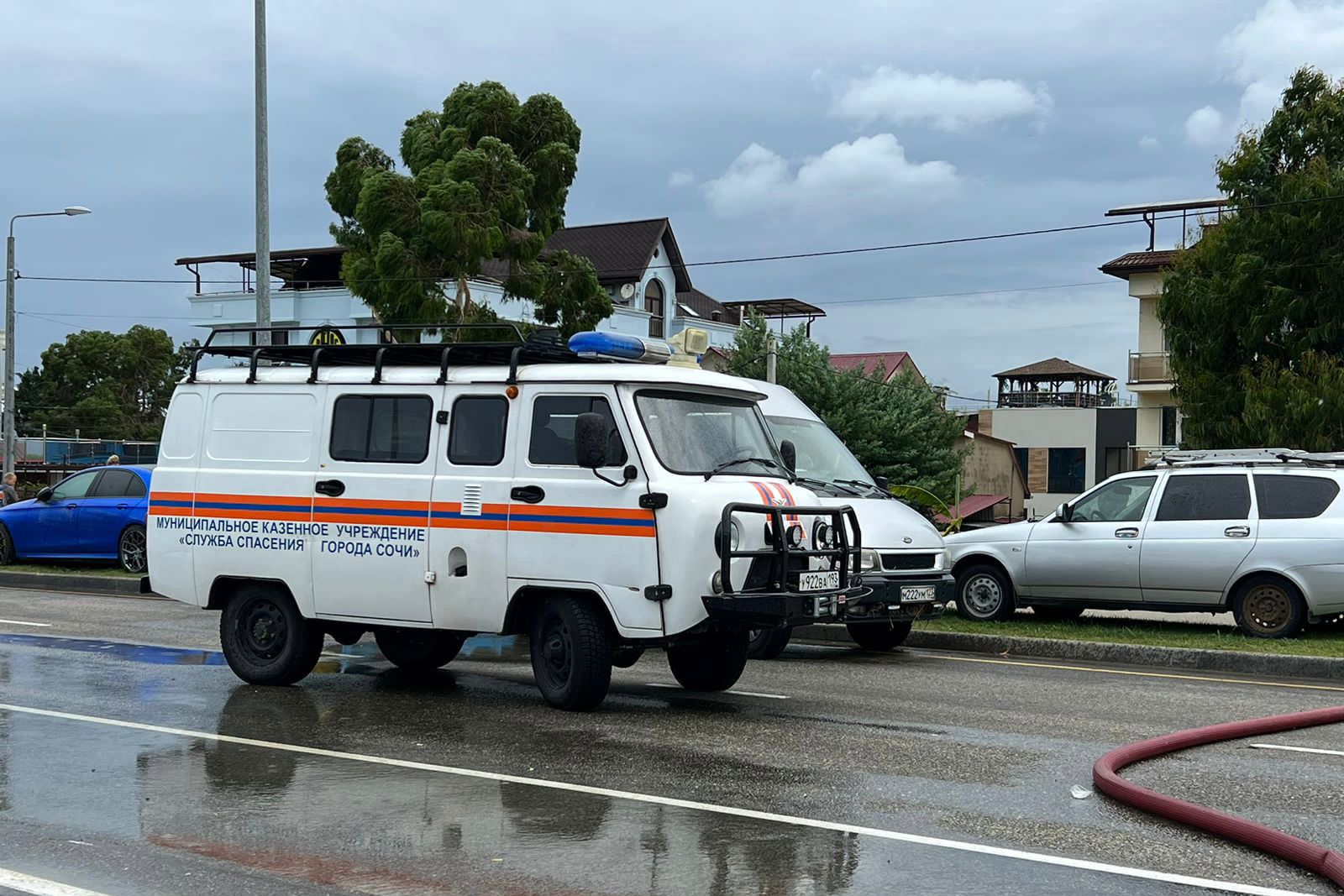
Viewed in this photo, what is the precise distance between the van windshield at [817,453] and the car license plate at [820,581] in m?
4.10

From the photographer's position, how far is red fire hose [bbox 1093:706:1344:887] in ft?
19.1

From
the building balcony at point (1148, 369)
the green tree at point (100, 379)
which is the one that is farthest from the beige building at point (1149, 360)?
the green tree at point (100, 379)

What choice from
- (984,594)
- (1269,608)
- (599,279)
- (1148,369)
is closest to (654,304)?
(599,279)

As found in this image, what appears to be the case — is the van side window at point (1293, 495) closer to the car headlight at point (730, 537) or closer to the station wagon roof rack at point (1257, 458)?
the station wagon roof rack at point (1257, 458)

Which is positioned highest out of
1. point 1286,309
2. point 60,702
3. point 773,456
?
point 1286,309

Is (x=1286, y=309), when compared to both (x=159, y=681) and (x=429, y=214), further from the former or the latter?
(x=159, y=681)

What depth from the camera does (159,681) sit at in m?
11.1

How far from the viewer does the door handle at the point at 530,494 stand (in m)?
9.66

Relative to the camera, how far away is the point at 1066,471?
178 ft

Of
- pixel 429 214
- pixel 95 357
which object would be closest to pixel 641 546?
pixel 429 214

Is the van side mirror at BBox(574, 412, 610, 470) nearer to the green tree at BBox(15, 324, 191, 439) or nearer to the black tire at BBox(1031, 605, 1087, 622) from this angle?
the black tire at BBox(1031, 605, 1087, 622)

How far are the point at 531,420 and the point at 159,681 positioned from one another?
374 cm

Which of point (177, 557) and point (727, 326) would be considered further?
point (727, 326)

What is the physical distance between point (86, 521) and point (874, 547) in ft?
44.7
